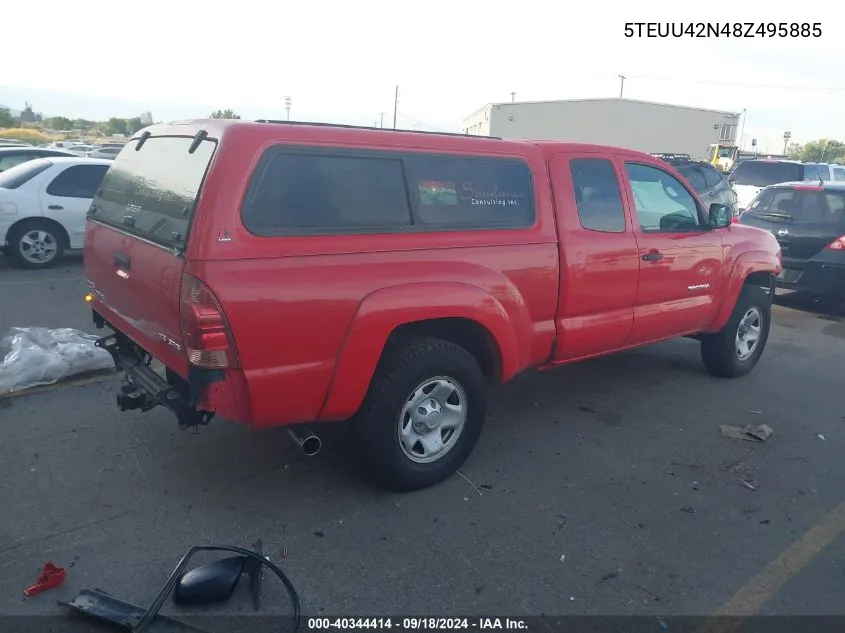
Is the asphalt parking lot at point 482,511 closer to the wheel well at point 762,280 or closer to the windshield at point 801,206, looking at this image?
the wheel well at point 762,280

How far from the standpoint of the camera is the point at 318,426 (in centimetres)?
468

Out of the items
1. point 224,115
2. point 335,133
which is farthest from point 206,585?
point 224,115

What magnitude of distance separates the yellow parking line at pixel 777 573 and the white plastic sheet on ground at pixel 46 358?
15.4ft

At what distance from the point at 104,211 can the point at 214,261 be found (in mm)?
1531

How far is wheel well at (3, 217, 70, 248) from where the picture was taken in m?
9.09

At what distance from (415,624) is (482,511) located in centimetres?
96

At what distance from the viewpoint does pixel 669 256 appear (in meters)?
5.05

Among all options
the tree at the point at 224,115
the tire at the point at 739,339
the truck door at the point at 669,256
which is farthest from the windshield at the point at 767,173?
the tree at the point at 224,115

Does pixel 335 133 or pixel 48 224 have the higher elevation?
pixel 335 133

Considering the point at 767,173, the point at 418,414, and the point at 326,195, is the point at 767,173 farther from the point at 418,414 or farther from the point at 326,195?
the point at 326,195

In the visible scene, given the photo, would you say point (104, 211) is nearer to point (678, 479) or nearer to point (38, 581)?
point (38, 581)

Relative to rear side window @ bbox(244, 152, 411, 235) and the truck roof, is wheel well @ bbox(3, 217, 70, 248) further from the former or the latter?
rear side window @ bbox(244, 152, 411, 235)

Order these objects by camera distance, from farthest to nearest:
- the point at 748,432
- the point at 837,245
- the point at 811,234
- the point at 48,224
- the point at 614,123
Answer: the point at 614,123
the point at 48,224
the point at 811,234
the point at 837,245
the point at 748,432

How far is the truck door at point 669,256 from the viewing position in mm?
4938
